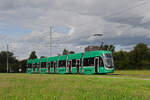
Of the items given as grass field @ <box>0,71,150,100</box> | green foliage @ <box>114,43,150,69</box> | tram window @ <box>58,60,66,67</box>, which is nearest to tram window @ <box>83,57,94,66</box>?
tram window @ <box>58,60,66,67</box>

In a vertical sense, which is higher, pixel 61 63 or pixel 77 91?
pixel 61 63

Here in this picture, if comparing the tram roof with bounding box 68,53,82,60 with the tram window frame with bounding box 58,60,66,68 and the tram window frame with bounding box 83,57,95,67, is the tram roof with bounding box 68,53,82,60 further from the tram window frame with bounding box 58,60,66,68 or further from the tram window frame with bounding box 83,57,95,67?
the tram window frame with bounding box 58,60,66,68

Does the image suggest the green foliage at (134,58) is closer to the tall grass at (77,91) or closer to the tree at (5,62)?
the tree at (5,62)

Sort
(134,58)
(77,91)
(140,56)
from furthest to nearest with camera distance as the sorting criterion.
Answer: (140,56)
(134,58)
(77,91)

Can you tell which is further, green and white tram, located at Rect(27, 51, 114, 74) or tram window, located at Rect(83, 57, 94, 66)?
tram window, located at Rect(83, 57, 94, 66)

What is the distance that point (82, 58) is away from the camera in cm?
3338

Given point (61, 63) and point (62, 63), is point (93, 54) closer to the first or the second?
point (62, 63)

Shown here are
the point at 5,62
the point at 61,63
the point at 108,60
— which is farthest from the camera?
the point at 5,62

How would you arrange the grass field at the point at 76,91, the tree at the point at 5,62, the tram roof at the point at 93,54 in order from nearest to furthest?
the grass field at the point at 76,91 < the tram roof at the point at 93,54 < the tree at the point at 5,62

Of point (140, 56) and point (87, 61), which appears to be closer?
point (87, 61)

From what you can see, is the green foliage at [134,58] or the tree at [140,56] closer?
the green foliage at [134,58]

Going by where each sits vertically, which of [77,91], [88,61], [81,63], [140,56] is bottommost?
[77,91]

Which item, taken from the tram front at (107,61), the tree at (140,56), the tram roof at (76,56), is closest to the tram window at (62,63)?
the tram roof at (76,56)

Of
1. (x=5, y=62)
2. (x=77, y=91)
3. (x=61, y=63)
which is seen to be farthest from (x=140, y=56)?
(x=77, y=91)
